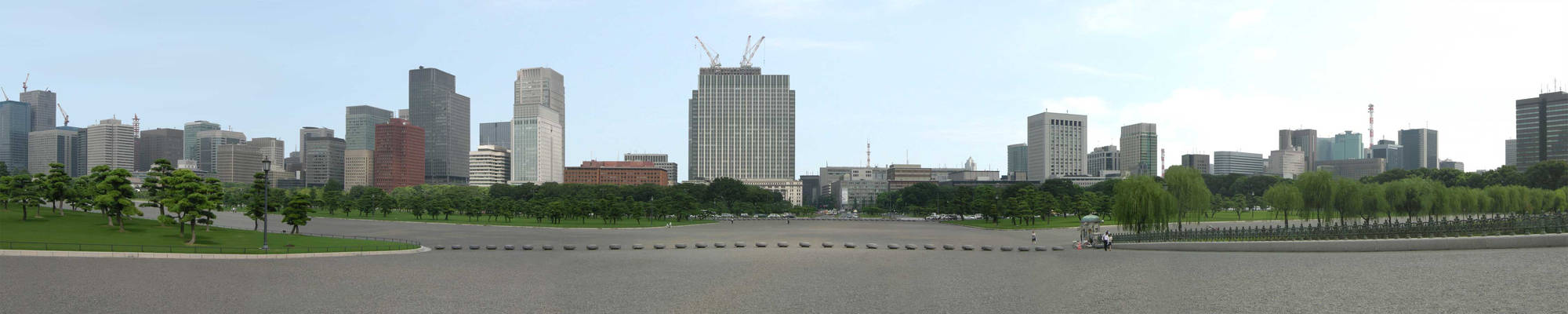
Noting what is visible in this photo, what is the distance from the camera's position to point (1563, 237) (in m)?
40.2

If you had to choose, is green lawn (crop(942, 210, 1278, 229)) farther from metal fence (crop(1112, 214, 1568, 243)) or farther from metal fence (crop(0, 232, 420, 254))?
metal fence (crop(0, 232, 420, 254))

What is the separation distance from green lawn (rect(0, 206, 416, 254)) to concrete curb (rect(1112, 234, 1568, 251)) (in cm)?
5027

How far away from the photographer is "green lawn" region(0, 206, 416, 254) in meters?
46.6

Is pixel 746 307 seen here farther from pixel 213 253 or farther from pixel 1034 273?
pixel 213 253

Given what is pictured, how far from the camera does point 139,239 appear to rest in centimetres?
5359

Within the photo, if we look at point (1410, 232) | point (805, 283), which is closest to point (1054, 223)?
point (1410, 232)

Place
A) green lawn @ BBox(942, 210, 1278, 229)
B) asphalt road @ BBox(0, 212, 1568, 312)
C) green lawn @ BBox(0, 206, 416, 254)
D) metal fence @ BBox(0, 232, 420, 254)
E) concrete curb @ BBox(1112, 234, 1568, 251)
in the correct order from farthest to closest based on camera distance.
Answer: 1. green lawn @ BBox(942, 210, 1278, 229)
2. green lawn @ BBox(0, 206, 416, 254)
3. metal fence @ BBox(0, 232, 420, 254)
4. concrete curb @ BBox(1112, 234, 1568, 251)
5. asphalt road @ BBox(0, 212, 1568, 312)

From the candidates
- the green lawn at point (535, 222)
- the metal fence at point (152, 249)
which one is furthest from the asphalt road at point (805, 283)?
the green lawn at point (535, 222)

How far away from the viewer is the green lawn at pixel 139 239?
46.6 m

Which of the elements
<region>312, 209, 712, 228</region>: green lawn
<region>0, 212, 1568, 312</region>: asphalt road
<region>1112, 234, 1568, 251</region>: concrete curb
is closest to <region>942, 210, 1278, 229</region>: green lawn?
<region>312, 209, 712, 228</region>: green lawn

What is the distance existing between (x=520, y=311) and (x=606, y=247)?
3316 cm

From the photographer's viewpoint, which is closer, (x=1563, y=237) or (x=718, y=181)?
(x=1563, y=237)

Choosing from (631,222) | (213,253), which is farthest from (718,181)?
(213,253)

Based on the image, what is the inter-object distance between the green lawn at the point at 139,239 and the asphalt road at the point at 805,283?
5.34m
